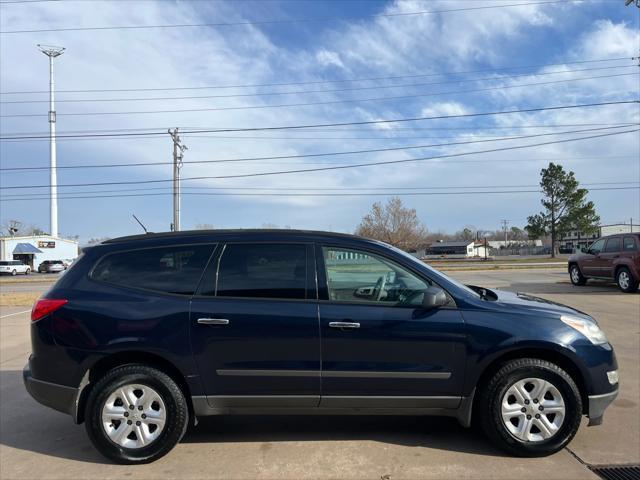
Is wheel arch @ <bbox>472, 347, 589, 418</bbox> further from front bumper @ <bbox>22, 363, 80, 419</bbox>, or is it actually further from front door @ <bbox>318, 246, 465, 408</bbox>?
front bumper @ <bbox>22, 363, 80, 419</bbox>

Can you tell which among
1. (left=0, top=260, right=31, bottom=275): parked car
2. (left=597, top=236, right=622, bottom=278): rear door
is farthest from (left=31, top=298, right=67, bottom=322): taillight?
(left=0, top=260, right=31, bottom=275): parked car

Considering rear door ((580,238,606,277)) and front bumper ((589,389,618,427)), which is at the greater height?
rear door ((580,238,606,277))

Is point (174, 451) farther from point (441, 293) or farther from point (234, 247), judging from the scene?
point (441, 293)

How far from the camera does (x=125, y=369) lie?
12.1 ft

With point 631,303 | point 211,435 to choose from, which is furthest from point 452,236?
point 211,435

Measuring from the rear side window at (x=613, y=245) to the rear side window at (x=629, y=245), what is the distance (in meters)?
0.18

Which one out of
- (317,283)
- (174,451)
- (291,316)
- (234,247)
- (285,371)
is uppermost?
(234,247)

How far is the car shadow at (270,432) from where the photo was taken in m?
3.91

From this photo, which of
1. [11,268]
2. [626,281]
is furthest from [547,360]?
[11,268]

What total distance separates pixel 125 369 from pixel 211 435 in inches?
40.0

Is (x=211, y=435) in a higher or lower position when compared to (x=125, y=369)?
lower

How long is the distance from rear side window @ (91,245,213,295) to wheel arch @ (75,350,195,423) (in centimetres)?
54

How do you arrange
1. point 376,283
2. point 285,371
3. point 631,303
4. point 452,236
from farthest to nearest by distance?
1. point 452,236
2. point 631,303
3. point 376,283
4. point 285,371

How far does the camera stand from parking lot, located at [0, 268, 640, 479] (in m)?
3.46
